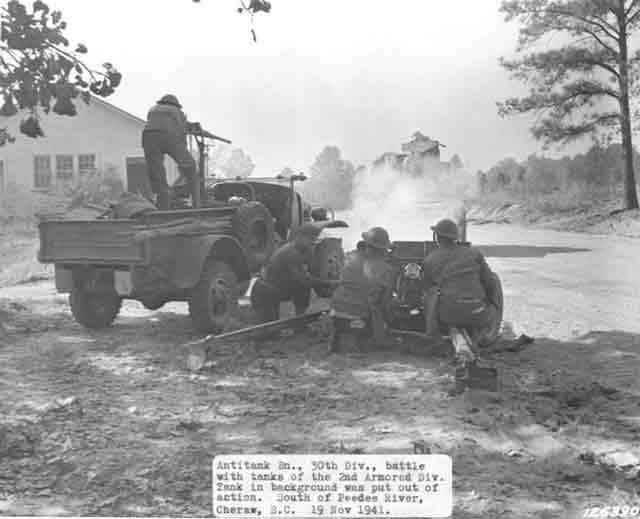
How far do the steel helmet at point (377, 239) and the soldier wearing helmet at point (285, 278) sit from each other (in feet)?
2.98

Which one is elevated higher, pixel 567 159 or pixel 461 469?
pixel 567 159

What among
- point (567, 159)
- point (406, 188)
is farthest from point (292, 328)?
point (567, 159)

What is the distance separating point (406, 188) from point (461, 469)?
10.1m

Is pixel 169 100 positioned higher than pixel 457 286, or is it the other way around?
pixel 169 100

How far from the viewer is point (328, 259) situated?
1017 cm

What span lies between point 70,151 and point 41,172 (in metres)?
1.32

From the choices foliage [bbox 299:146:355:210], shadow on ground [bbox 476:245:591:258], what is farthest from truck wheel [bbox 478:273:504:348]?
shadow on ground [bbox 476:245:591:258]

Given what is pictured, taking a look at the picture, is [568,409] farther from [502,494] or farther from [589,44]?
[589,44]

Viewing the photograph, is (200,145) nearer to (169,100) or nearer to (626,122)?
(169,100)

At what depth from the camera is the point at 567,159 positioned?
2833 cm
